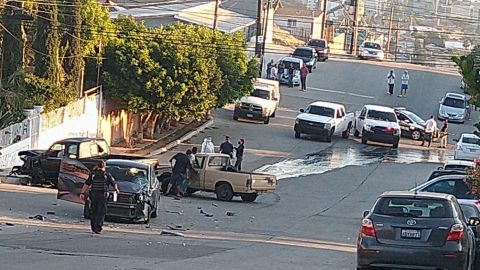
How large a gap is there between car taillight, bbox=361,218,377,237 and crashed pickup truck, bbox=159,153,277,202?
55.7 ft

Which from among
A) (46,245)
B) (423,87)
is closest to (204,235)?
(46,245)

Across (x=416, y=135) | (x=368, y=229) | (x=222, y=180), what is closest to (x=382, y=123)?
(x=416, y=135)

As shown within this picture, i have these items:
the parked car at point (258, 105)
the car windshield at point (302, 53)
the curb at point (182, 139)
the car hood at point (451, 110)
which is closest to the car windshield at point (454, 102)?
the car hood at point (451, 110)

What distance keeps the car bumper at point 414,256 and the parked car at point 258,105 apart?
125 feet

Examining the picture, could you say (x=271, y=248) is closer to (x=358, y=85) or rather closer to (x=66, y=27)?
(x=66, y=27)

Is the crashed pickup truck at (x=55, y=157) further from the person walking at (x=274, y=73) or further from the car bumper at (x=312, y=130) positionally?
the person walking at (x=274, y=73)

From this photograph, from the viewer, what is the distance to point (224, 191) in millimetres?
33812

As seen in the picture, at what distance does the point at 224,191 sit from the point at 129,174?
8156mm

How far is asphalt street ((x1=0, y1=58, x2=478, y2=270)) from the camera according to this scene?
18.3 m

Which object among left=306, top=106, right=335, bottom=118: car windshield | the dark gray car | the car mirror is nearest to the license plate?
the dark gray car

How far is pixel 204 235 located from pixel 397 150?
27.6 m

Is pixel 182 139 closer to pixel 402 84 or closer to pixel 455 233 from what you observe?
pixel 402 84

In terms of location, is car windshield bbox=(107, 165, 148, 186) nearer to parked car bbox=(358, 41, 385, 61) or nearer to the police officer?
the police officer

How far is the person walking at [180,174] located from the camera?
32.9m
